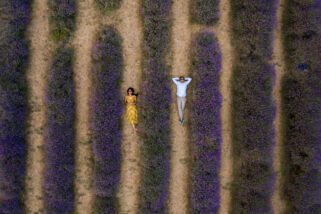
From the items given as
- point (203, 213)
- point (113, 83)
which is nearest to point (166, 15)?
point (113, 83)

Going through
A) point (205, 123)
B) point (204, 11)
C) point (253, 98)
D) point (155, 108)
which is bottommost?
point (205, 123)

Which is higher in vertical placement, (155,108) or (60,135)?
(155,108)

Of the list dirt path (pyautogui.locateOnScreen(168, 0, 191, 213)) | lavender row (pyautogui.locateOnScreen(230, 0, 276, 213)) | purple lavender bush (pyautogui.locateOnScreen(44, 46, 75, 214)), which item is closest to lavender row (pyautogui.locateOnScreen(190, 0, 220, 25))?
dirt path (pyautogui.locateOnScreen(168, 0, 191, 213))

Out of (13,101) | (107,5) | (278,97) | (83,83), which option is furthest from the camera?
(278,97)

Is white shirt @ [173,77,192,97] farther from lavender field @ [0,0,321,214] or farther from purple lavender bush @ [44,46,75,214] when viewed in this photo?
purple lavender bush @ [44,46,75,214]

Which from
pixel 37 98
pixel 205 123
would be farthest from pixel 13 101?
pixel 205 123

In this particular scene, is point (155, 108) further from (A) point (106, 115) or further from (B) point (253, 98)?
(B) point (253, 98)
